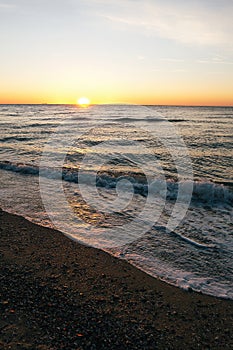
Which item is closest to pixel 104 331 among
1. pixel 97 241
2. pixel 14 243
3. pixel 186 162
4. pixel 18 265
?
pixel 18 265

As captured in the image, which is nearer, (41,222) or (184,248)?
(184,248)

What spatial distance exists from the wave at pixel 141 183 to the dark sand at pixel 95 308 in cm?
429

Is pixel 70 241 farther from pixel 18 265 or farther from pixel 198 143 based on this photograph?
pixel 198 143

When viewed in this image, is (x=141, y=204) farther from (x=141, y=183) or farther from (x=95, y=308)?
(x=95, y=308)

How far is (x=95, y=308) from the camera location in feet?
10.9

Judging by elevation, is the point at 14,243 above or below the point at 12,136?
below

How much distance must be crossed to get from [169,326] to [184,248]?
2.01 m

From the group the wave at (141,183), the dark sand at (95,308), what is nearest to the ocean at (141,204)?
the wave at (141,183)

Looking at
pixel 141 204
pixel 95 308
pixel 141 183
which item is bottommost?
pixel 95 308

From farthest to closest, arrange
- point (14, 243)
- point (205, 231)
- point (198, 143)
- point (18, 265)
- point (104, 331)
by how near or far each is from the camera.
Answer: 1. point (198, 143)
2. point (205, 231)
3. point (14, 243)
4. point (18, 265)
5. point (104, 331)

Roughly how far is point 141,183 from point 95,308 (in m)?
6.19

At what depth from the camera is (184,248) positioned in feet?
16.4

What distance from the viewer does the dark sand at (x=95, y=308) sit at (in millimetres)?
2879

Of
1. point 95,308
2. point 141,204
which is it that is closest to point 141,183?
point 141,204
